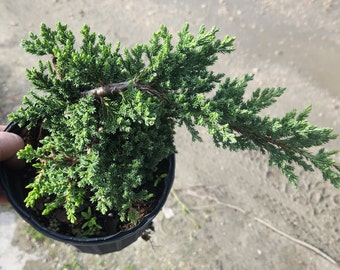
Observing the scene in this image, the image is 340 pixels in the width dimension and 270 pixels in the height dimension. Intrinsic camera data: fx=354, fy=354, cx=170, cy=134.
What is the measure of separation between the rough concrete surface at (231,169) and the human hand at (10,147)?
156 centimetres

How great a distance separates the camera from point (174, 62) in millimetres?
1798

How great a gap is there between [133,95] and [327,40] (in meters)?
4.18

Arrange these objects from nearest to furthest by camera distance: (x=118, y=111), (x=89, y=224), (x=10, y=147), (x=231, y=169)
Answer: (x=118, y=111) < (x=10, y=147) < (x=89, y=224) < (x=231, y=169)

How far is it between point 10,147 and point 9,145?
0.5 inches

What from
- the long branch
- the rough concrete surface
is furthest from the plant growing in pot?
the rough concrete surface

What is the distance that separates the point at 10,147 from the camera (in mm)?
2014

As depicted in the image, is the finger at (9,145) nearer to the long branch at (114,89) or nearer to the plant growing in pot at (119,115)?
the plant growing in pot at (119,115)

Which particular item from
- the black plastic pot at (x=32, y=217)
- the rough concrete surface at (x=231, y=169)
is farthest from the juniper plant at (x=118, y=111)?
the rough concrete surface at (x=231, y=169)

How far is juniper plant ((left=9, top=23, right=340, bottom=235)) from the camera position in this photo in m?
1.70

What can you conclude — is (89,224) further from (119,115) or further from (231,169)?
(231,169)

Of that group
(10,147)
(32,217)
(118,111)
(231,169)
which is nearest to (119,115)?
(118,111)

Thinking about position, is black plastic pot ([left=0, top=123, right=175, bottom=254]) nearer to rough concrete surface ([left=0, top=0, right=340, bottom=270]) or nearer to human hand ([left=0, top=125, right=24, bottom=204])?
human hand ([left=0, top=125, right=24, bottom=204])

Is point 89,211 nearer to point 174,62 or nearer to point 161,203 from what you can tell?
point 161,203

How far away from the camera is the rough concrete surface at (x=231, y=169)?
11.3 feet
